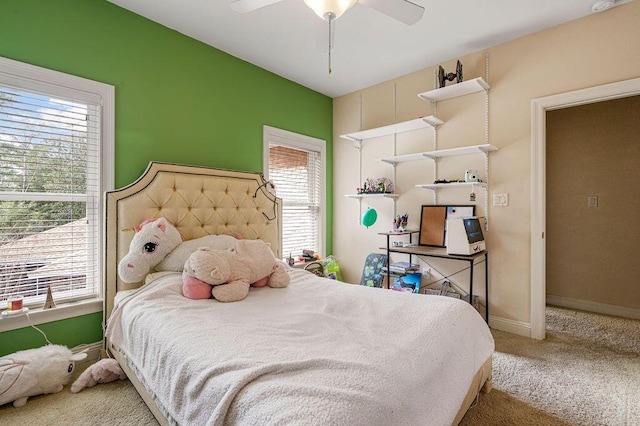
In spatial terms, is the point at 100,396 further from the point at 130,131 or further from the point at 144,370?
the point at 130,131

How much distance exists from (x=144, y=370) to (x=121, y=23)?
2.40m

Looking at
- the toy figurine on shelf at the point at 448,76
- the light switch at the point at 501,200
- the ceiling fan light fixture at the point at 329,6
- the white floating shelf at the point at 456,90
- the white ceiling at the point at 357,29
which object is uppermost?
the white ceiling at the point at 357,29

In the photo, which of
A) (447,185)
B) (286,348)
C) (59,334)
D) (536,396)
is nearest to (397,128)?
(447,185)

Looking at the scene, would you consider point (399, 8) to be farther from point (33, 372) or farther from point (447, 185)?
point (33, 372)

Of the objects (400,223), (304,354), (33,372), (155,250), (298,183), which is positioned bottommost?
(33,372)

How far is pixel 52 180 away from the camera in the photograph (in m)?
2.07

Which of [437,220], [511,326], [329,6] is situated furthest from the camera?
[437,220]

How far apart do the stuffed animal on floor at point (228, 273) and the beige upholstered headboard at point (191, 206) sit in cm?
58

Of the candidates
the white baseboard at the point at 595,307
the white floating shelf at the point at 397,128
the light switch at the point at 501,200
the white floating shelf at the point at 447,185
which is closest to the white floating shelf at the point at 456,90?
the white floating shelf at the point at 397,128

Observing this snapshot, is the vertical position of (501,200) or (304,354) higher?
(501,200)

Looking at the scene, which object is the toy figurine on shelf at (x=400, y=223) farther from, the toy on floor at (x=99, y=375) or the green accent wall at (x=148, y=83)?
the toy on floor at (x=99, y=375)

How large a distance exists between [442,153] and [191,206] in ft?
7.74

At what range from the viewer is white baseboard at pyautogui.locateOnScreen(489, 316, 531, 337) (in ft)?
8.93

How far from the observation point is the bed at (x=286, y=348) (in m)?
0.92
